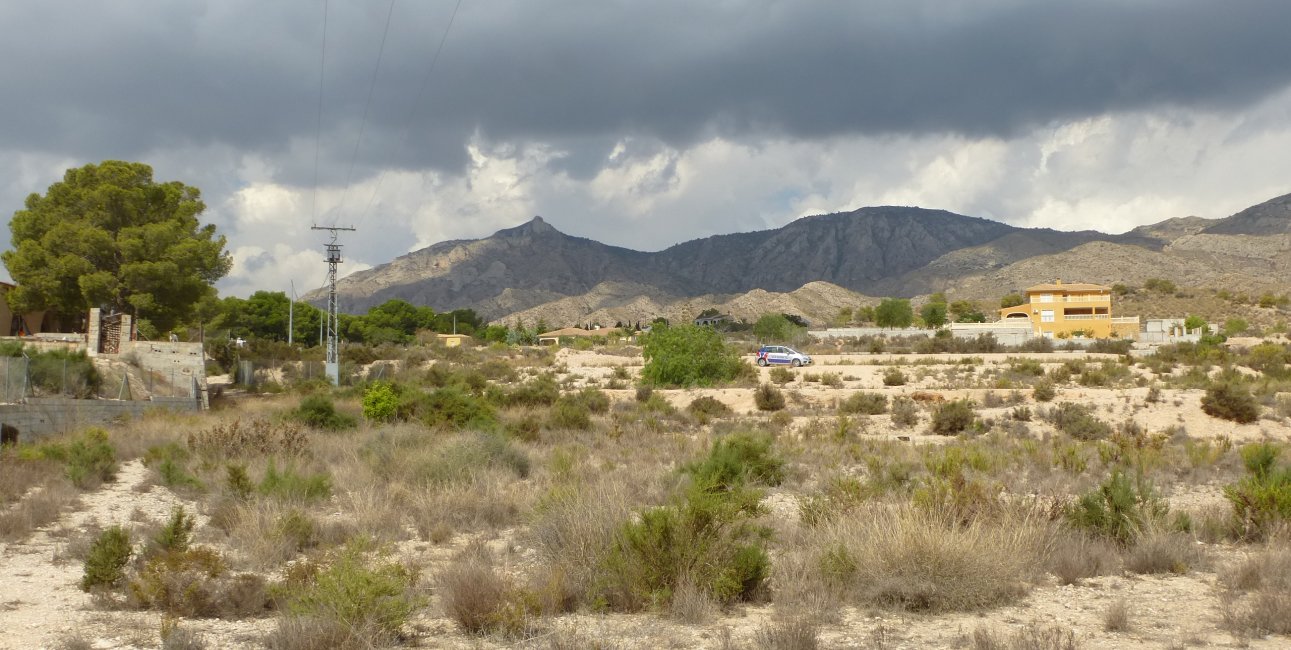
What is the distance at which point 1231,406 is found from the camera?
3050 centimetres

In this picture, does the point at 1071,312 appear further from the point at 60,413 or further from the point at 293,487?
the point at 293,487

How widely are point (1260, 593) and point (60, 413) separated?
3037 centimetres

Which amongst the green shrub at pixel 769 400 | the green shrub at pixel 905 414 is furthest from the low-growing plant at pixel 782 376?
the green shrub at pixel 905 414

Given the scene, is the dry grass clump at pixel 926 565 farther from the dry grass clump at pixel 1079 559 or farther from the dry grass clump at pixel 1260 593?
the dry grass clump at pixel 1260 593

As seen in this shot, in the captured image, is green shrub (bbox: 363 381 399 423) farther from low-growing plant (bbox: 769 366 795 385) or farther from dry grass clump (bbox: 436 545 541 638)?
low-growing plant (bbox: 769 366 795 385)

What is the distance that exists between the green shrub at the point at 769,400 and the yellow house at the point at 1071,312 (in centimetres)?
5884

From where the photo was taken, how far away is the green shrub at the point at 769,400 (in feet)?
122

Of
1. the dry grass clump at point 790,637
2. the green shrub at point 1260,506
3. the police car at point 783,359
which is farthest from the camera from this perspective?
the police car at point 783,359

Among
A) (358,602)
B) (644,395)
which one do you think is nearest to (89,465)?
(358,602)

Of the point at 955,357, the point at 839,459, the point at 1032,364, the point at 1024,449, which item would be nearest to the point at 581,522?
the point at 839,459

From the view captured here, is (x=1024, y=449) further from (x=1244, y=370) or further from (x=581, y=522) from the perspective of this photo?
(x=1244, y=370)

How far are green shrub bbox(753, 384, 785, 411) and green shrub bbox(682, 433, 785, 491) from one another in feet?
57.0

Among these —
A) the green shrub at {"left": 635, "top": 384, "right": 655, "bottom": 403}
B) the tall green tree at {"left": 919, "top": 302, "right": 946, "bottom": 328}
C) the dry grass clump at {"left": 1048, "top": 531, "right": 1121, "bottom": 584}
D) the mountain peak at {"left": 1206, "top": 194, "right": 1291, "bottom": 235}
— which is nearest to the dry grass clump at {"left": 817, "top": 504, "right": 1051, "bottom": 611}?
the dry grass clump at {"left": 1048, "top": 531, "right": 1121, "bottom": 584}

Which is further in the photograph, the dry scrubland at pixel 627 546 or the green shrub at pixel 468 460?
the green shrub at pixel 468 460
